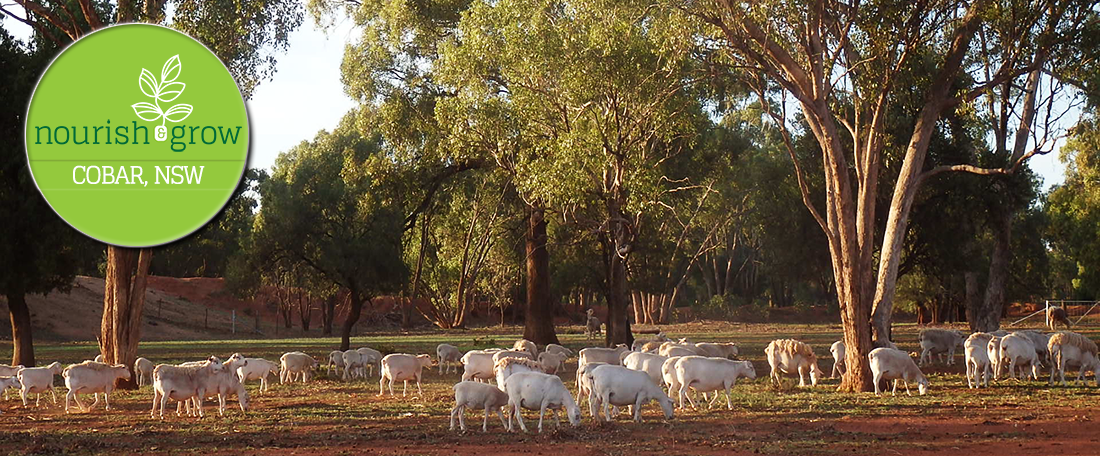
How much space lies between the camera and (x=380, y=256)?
1545 inches

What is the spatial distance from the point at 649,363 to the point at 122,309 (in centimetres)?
1107

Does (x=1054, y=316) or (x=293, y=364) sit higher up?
(x=1054, y=316)

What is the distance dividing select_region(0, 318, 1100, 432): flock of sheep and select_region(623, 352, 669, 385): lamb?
0.02 metres

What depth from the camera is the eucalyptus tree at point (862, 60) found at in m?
21.3

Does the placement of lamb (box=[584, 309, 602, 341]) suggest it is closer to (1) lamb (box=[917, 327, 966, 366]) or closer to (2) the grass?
(1) lamb (box=[917, 327, 966, 366])

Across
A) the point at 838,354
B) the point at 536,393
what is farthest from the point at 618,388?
the point at 838,354

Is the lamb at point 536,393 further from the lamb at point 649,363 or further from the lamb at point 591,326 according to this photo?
the lamb at point 591,326

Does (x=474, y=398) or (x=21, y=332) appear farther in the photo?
(x=21, y=332)

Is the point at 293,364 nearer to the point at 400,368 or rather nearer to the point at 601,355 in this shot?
the point at 400,368

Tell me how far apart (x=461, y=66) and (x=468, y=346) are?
46.5ft

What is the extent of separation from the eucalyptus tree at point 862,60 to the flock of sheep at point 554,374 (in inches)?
87.5

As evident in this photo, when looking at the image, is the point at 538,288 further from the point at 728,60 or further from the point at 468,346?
the point at 728,60

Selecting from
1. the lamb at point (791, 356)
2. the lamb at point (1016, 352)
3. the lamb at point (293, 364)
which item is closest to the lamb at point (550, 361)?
the lamb at point (791, 356)

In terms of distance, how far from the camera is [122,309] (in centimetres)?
2194
